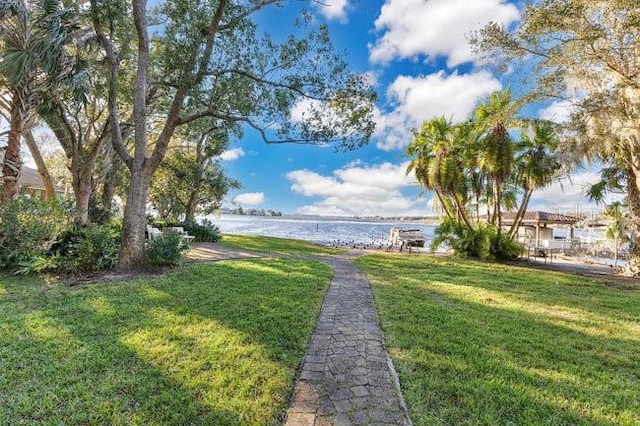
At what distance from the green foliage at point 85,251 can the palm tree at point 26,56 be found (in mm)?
3112

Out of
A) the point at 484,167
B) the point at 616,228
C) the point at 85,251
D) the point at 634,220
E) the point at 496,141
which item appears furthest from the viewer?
the point at 616,228

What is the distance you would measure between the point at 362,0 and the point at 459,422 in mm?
10218

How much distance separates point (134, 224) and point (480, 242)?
546 inches

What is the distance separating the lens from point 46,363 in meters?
3.38

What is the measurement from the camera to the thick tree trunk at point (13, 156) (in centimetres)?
949

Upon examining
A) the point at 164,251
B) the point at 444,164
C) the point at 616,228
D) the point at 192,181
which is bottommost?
the point at 164,251

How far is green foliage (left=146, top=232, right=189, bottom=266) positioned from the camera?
8.54 m

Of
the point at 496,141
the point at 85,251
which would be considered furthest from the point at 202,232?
the point at 496,141

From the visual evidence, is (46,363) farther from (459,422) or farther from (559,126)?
(559,126)

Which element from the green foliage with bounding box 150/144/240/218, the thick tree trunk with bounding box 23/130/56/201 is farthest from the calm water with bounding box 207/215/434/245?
the thick tree trunk with bounding box 23/130/56/201

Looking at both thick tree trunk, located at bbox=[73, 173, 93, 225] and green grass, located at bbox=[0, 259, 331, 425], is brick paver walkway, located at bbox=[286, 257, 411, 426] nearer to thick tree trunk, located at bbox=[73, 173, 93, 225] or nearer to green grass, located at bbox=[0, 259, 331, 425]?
green grass, located at bbox=[0, 259, 331, 425]

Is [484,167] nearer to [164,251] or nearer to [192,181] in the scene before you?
[164,251]

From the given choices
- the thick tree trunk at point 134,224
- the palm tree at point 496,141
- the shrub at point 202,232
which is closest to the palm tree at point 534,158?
the palm tree at point 496,141

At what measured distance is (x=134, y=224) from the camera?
26.2ft
